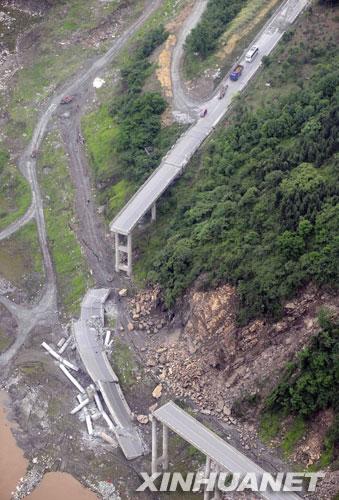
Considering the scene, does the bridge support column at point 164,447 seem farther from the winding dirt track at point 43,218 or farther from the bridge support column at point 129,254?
the bridge support column at point 129,254

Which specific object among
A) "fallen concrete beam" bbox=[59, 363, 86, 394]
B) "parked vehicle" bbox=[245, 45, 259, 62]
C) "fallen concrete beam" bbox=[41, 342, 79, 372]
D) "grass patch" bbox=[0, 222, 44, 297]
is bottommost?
"fallen concrete beam" bbox=[59, 363, 86, 394]

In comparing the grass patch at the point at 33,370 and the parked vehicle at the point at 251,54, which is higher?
the parked vehicle at the point at 251,54

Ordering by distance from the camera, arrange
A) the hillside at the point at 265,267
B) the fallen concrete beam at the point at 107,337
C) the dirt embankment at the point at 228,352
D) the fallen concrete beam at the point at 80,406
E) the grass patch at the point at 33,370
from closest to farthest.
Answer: the hillside at the point at 265,267, the dirt embankment at the point at 228,352, the fallen concrete beam at the point at 80,406, the grass patch at the point at 33,370, the fallen concrete beam at the point at 107,337

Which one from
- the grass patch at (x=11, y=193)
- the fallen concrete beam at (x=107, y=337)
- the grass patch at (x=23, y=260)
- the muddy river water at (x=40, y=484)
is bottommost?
the muddy river water at (x=40, y=484)

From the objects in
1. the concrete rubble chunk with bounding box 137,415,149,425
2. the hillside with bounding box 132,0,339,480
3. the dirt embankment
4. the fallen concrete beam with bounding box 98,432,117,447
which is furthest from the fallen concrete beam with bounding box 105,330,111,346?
the fallen concrete beam with bounding box 98,432,117,447

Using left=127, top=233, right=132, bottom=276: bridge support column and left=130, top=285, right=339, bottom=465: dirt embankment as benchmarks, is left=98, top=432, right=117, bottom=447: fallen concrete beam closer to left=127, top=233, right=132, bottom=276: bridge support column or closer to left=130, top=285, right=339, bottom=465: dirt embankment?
left=130, top=285, right=339, bottom=465: dirt embankment

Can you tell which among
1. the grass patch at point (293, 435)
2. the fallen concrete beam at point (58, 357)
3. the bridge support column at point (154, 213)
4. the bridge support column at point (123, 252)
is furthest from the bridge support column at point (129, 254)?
the grass patch at point (293, 435)
